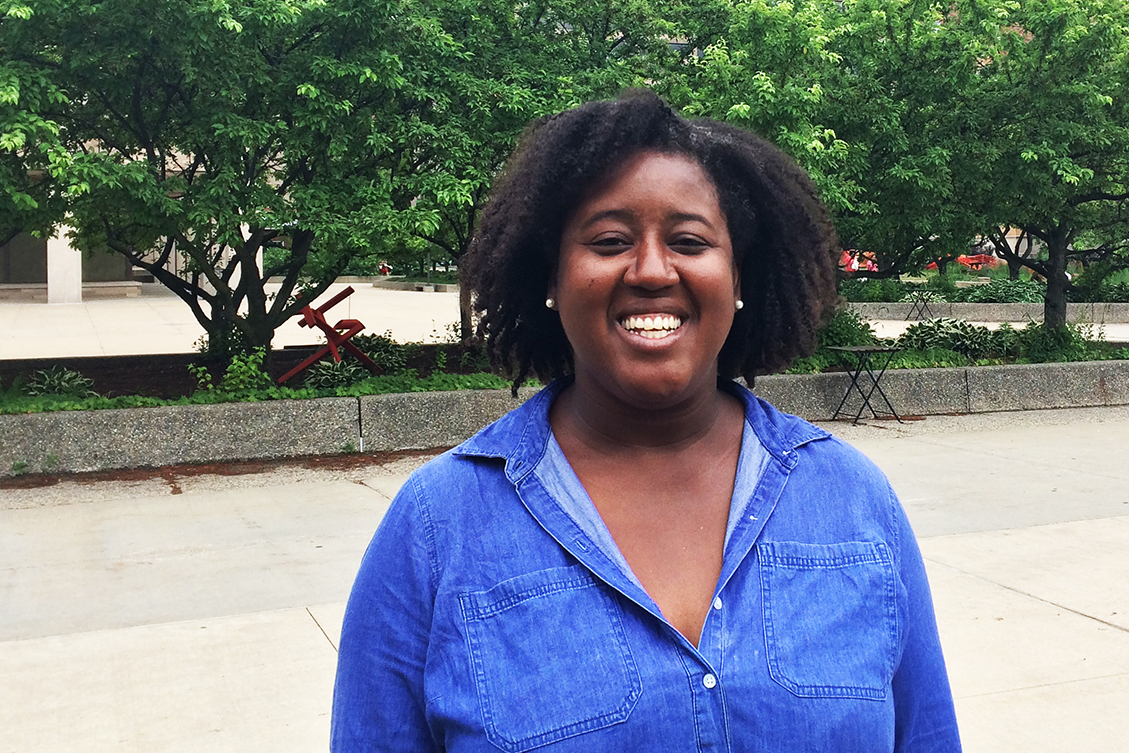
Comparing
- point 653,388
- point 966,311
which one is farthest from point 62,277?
point 653,388

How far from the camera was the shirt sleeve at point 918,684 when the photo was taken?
1.79 meters

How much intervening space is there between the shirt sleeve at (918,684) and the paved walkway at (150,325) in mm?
12716

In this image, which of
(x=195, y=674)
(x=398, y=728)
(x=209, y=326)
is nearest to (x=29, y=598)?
(x=195, y=674)

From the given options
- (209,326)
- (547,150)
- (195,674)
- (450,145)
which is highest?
(450,145)

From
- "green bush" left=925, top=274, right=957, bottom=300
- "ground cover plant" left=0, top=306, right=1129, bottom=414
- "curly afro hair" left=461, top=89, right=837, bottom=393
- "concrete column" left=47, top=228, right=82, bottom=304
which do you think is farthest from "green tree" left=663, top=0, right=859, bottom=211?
"concrete column" left=47, top=228, right=82, bottom=304

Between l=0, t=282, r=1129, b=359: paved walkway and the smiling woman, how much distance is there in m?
12.6

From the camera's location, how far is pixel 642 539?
1.71 m

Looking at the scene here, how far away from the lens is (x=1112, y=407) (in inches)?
502

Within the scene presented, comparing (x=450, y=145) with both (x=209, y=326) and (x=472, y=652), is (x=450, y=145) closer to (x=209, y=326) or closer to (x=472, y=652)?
(x=209, y=326)

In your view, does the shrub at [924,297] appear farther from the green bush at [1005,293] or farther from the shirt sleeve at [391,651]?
the shirt sleeve at [391,651]

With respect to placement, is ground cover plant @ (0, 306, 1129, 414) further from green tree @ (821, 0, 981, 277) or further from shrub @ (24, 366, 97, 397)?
green tree @ (821, 0, 981, 277)

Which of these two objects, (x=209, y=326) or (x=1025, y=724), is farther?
(x=209, y=326)

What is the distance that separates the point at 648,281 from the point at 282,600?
4670 mm

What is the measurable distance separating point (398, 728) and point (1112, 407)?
1261 cm
